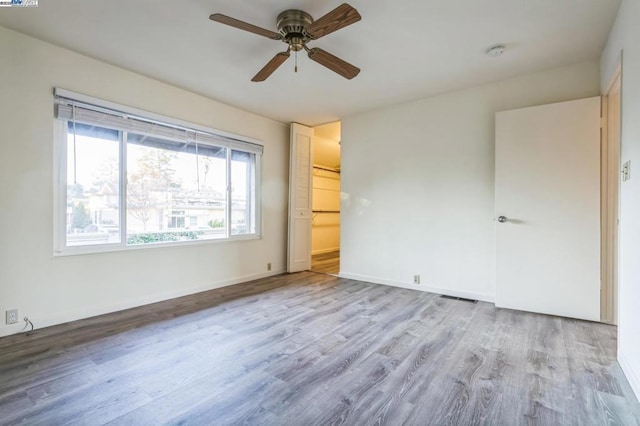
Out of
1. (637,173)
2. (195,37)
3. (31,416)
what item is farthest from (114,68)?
(637,173)

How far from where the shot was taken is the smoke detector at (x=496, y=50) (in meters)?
2.70

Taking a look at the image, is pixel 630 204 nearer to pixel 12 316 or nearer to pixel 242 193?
pixel 242 193

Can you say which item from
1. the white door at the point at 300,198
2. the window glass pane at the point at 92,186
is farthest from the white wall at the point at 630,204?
the window glass pane at the point at 92,186

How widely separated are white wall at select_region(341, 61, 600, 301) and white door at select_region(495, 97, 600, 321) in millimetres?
256

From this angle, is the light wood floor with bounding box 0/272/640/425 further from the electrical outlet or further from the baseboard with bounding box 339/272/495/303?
the baseboard with bounding box 339/272/495/303

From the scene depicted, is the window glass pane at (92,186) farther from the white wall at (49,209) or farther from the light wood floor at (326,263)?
the light wood floor at (326,263)

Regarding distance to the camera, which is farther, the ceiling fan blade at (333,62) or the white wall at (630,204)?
the ceiling fan blade at (333,62)

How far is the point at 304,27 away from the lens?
7.35 ft

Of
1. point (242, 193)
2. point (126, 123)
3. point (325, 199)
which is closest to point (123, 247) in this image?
point (126, 123)

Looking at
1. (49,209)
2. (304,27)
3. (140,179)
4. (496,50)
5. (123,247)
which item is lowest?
(123,247)

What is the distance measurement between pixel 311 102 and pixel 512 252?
9.97 feet

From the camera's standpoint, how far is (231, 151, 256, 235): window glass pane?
4418mm

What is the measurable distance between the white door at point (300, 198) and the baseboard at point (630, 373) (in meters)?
3.96

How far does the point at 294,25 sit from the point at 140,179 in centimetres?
239
